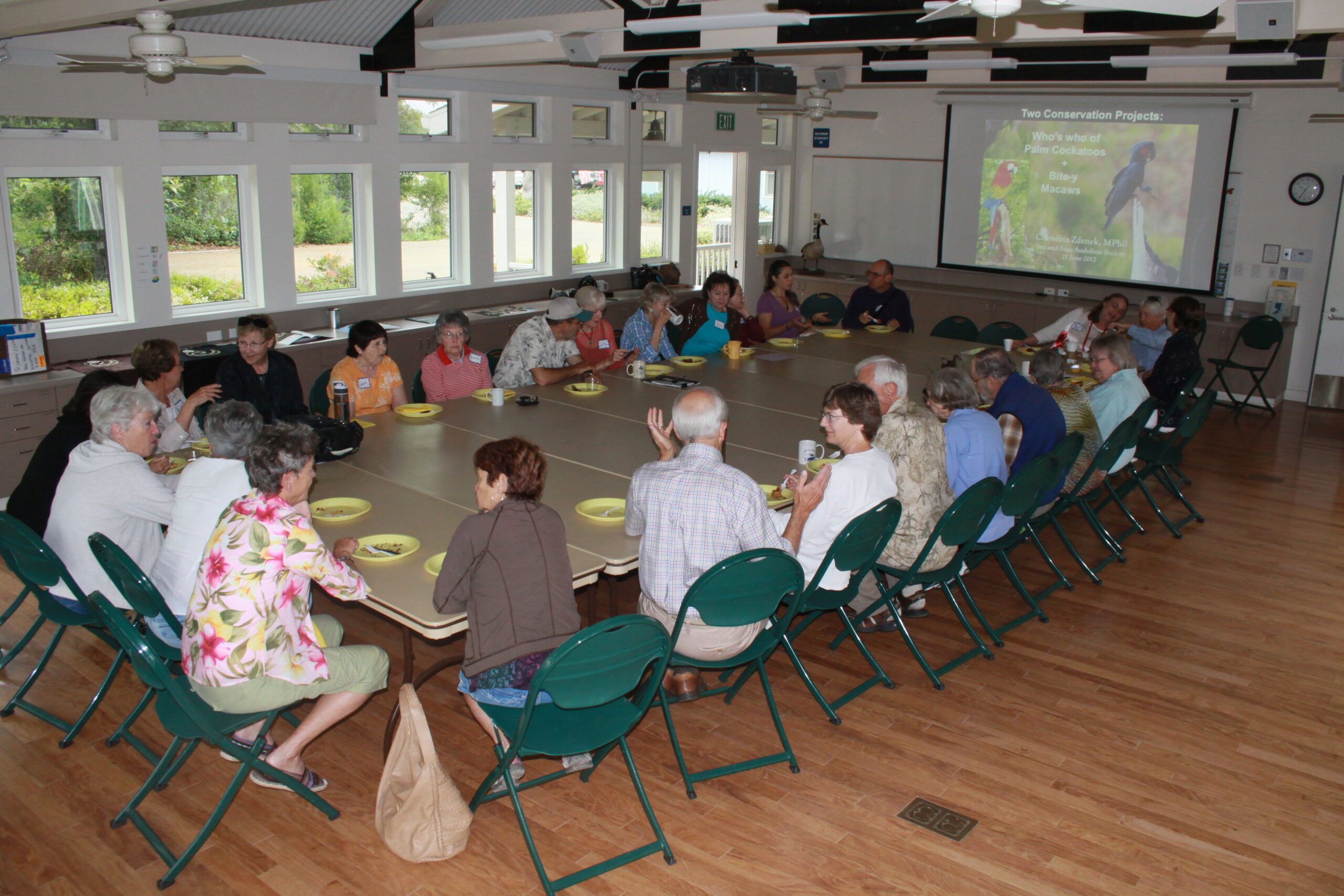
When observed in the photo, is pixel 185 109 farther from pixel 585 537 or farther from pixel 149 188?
pixel 585 537

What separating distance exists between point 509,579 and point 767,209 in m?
10.5

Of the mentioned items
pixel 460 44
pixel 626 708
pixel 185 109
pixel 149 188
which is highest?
pixel 460 44

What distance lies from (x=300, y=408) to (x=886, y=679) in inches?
131

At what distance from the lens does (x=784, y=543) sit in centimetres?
371

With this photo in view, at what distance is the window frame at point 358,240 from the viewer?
8.33 m

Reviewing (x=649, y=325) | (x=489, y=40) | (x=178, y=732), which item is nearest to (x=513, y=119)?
(x=489, y=40)

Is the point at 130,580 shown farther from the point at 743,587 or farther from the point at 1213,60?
the point at 1213,60

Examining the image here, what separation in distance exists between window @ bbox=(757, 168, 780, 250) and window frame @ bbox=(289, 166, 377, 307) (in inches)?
214

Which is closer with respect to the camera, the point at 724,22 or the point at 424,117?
the point at 724,22

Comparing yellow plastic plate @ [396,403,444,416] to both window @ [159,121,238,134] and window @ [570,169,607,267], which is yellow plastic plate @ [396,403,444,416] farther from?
window @ [570,169,607,267]

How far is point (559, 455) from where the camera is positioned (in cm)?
480

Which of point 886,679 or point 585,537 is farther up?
point 585,537

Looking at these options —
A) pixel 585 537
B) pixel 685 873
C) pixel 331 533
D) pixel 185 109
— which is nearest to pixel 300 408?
pixel 331 533

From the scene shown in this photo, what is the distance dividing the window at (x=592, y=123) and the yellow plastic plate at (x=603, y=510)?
6984mm
